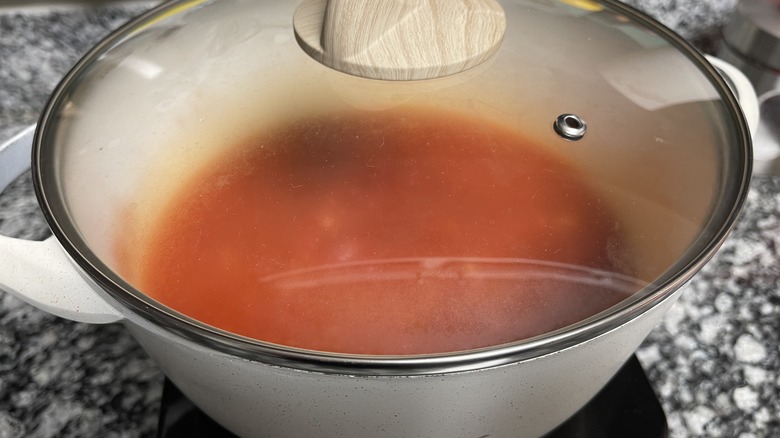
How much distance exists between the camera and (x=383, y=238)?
56cm

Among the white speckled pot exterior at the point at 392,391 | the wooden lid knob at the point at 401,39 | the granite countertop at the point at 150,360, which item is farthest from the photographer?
the granite countertop at the point at 150,360

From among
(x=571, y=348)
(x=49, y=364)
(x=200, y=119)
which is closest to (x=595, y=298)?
(x=571, y=348)

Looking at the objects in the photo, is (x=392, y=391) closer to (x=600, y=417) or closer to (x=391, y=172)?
(x=391, y=172)

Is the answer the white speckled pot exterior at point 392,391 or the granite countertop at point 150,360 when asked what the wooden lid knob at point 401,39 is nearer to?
the white speckled pot exterior at point 392,391

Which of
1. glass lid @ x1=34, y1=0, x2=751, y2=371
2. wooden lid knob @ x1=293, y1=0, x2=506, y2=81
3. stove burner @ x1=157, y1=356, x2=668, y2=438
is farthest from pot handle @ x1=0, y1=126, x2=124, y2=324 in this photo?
wooden lid knob @ x1=293, y1=0, x2=506, y2=81

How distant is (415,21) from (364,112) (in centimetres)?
9

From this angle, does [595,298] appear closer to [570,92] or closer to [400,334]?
[400,334]

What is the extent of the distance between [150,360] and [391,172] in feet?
1.28

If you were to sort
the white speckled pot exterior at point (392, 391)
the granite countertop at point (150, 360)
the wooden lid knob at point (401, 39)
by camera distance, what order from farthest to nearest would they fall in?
the granite countertop at point (150, 360), the wooden lid knob at point (401, 39), the white speckled pot exterior at point (392, 391)

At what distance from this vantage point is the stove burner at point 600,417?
0.69 metres

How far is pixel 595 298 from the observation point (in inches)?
20.4

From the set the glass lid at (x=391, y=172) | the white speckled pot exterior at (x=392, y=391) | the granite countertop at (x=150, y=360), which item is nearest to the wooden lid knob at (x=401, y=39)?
the glass lid at (x=391, y=172)

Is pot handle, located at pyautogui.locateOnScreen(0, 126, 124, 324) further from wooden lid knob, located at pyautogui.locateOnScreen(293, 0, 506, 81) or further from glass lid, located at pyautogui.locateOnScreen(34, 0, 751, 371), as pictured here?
wooden lid knob, located at pyautogui.locateOnScreen(293, 0, 506, 81)


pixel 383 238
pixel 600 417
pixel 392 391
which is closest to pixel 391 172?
pixel 383 238
